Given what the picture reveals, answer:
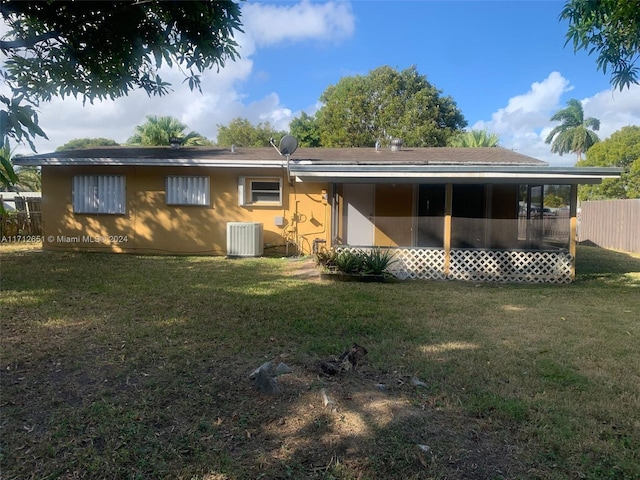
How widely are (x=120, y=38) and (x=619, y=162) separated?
95.7 ft

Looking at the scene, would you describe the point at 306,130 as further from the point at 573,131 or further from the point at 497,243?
the point at 573,131

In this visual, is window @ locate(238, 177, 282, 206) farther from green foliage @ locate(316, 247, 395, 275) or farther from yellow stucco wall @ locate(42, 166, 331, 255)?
green foliage @ locate(316, 247, 395, 275)

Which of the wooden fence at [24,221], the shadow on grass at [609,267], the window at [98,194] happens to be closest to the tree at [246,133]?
the wooden fence at [24,221]

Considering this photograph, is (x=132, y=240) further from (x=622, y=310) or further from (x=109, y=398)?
(x=622, y=310)

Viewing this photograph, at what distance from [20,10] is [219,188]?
8.19m

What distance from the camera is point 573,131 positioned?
4456 centimetres

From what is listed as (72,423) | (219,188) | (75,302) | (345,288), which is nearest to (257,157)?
(219,188)

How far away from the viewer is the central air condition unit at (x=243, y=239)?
11.6 meters

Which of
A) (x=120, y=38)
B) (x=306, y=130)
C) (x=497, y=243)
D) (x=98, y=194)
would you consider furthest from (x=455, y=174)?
(x=306, y=130)

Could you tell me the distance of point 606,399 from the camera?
3.47 meters

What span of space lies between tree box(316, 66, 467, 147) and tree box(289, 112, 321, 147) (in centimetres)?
104

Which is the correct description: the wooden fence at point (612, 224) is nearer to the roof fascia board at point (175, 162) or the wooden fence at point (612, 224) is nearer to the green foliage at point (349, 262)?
the green foliage at point (349, 262)

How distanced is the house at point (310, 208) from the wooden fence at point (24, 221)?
11.1 ft

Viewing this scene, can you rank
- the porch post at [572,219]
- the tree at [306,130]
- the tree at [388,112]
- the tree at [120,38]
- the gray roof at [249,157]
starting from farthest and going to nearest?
the tree at [306,130], the tree at [388,112], the gray roof at [249,157], the porch post at [572,219], the tree at [120,38]
